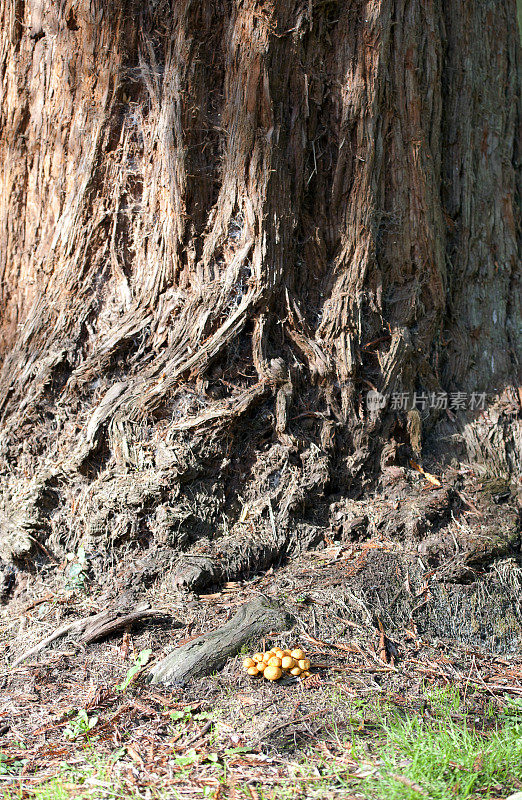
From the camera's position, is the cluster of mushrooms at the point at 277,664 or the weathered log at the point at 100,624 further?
the weathered log at the point at 100,624

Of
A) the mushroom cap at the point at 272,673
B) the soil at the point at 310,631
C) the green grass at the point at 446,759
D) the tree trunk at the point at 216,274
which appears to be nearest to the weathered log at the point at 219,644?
the soil at the point at 310,631

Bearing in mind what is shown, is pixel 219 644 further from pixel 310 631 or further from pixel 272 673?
pixel 310 631

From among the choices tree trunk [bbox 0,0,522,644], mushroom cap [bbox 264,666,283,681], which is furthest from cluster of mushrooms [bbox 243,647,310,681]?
tree trunk [bbox 0,0,522,644]

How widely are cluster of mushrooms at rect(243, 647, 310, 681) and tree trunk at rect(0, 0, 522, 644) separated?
0.58 m

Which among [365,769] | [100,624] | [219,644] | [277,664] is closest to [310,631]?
[277,664]

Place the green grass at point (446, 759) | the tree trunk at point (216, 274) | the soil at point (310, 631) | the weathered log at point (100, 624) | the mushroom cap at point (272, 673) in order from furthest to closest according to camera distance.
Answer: the tree trunk at point (216, 274) < the weathered log at point (100, 624) < the mushroom cap at point (272, 673) < the soil at point (310, 631) < the green grass at point (446, 759)

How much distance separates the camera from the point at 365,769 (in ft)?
7.23

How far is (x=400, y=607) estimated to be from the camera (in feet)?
10.3

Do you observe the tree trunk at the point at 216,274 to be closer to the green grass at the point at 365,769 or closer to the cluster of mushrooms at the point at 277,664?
the cluster of mushrooms at the point at 277,664

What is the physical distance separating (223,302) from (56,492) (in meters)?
1.36

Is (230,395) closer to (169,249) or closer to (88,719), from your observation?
(169,249)

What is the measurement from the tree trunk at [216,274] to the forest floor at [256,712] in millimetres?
314

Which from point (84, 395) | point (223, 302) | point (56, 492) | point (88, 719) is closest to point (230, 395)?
point (223, 302)

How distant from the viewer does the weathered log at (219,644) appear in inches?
108
